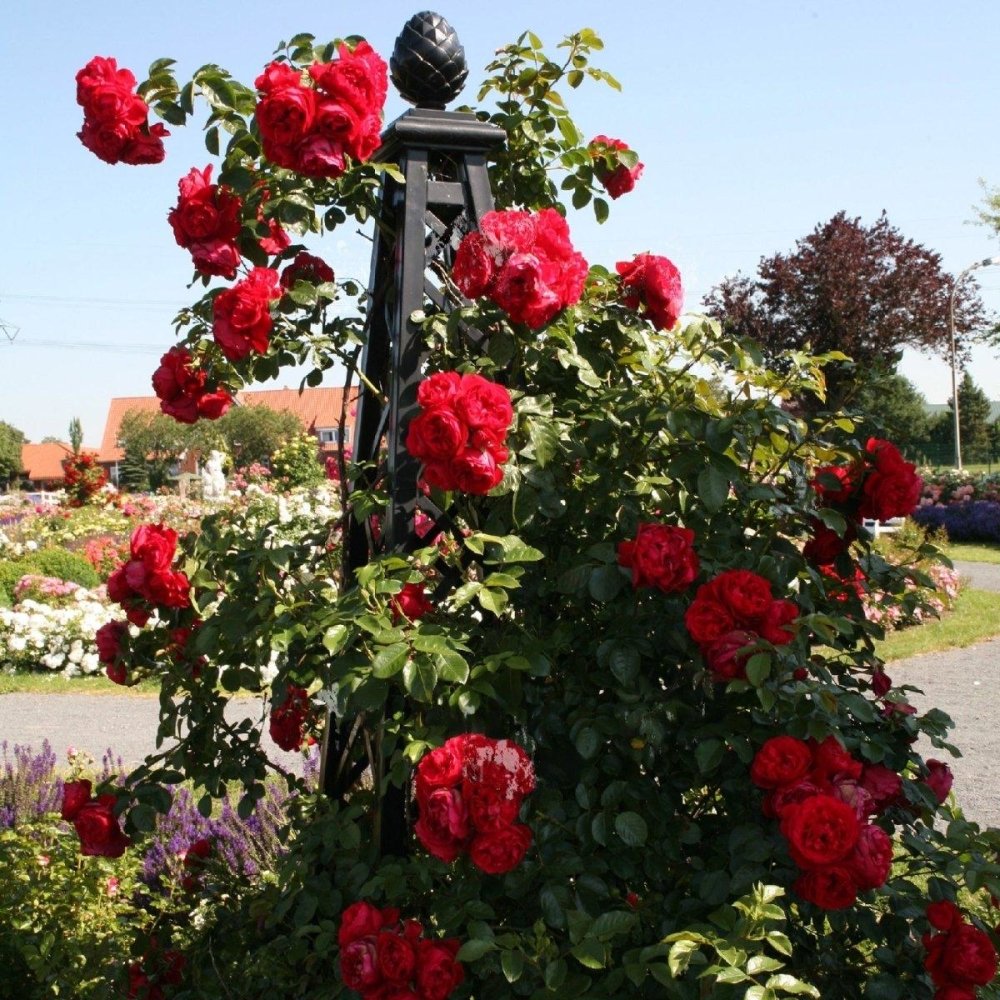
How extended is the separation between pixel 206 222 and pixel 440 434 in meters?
0.84

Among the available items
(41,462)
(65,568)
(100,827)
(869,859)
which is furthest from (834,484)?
(41,462)

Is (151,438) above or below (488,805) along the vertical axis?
above

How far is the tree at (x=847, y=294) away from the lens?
95.9 feet

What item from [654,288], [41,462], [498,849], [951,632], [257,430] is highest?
[257,430]

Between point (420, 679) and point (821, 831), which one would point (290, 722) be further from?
point (821, 831)

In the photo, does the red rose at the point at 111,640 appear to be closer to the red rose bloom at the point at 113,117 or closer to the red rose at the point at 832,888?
the red rose bloom at the point at 113,117

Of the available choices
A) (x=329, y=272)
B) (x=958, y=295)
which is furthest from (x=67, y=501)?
(x=958, y=295)

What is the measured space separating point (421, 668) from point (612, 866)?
506 millimetres

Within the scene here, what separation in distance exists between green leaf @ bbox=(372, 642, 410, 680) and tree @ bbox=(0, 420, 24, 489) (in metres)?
69.7

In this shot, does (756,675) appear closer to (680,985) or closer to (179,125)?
(680,985)

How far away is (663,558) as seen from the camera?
1.98m

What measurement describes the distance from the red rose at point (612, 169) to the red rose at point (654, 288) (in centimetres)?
33

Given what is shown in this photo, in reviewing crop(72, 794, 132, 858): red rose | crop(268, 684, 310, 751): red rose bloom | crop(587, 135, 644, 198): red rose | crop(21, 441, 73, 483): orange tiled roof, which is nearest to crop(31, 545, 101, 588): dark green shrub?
crop(268, 684, 310, 751): red rose bloom

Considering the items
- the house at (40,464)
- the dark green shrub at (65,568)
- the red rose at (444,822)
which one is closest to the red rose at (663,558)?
the red rose at (444,822)
